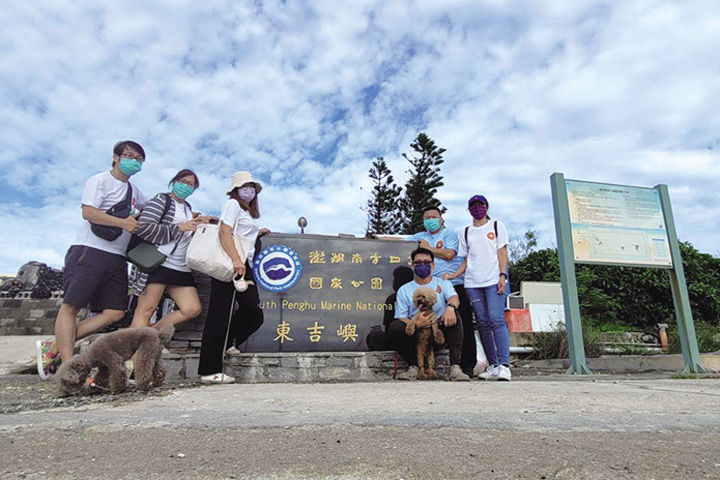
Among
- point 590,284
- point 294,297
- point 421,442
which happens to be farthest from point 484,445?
point 590,284

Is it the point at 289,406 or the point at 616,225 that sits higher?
the point at 616,225

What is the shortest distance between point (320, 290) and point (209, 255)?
1231 millimetres

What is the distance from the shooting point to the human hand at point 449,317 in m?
3.50

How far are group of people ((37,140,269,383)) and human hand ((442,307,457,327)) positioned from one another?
1.46 meters

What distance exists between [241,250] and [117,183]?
99cm

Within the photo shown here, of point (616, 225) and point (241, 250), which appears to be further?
point (616, 225)

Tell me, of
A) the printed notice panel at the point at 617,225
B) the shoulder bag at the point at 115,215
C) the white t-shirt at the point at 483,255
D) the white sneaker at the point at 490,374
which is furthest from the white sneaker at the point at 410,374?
the printed notice panel at the point at 617,225

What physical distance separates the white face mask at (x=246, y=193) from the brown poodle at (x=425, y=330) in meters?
1.49

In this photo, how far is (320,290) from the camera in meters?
4.01

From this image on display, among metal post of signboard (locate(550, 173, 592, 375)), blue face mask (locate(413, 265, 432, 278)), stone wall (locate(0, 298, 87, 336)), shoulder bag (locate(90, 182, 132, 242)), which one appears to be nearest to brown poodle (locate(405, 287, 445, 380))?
blue face mask (locate(413, 265, 432, 278))

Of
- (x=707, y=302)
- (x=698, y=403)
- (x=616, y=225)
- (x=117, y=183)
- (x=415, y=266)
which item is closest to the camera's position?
(x=698, y=403)

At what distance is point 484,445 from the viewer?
54.2 inches

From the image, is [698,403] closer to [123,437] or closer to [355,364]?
[355,364]

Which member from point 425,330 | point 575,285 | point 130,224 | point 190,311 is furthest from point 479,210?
point 130,224
